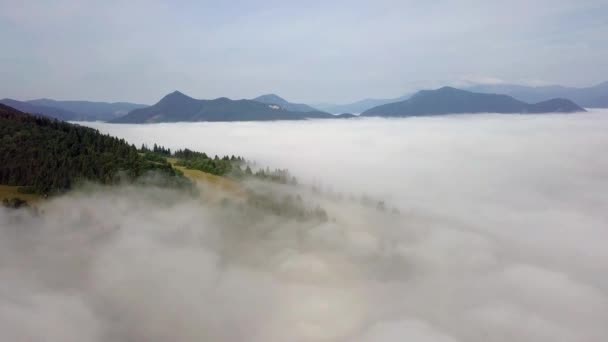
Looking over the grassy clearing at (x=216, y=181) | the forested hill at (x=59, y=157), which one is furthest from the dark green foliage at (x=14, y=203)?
the grassy clearing at (x=216, y=181)

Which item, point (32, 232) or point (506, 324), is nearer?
point (32, 232)

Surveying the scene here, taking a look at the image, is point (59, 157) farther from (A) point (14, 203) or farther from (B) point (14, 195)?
(A) point (14, 203)

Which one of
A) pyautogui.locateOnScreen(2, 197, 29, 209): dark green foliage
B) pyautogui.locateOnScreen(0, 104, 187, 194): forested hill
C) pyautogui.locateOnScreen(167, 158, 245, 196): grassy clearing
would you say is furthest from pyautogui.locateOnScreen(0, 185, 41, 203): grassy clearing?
pyautogui.locateOnScreen(167, 158, 245, 196): grassy clearing

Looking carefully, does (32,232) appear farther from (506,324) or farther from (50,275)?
(506,324)

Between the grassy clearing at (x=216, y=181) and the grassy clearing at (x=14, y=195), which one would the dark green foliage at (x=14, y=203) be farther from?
the grassy clearing at (x=216, y=181)

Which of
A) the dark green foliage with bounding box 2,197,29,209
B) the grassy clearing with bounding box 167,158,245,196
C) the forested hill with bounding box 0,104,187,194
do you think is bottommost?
the grassy clearing with bounding box 167,158,245,196

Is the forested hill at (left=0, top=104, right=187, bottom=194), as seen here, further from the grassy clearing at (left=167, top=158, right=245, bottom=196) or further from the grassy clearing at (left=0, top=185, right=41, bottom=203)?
the grassy clearing at (left=167, top=158, right=245, bottom=196)

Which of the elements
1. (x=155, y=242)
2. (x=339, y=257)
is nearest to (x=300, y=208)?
(x=339, y=257)

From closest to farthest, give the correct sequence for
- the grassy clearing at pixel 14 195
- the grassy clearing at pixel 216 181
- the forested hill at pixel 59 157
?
the grassy clearing at pixel 14 195
the forested hill at pixel 59 157
the grassy clearing at pixel 216 181

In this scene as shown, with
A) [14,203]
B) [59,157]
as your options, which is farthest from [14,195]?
[59,157]
